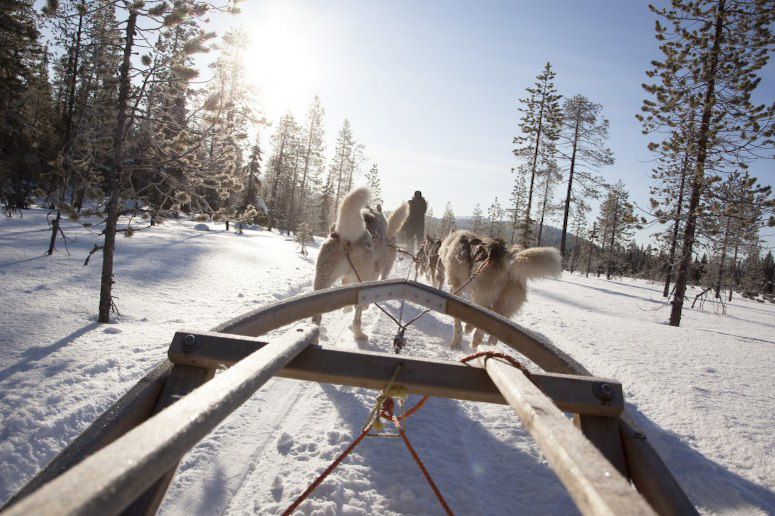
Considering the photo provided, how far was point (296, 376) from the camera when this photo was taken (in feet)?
5.58

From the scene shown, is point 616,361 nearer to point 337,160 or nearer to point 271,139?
point 271,139

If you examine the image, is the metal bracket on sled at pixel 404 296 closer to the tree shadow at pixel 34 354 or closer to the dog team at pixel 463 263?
the dog team at pixel 463 263

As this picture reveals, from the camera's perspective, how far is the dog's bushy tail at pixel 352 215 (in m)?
4.89

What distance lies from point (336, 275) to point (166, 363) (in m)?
3.90

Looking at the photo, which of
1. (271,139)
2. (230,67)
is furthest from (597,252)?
(230,67)

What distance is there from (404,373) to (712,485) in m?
2.97

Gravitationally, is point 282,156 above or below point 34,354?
above

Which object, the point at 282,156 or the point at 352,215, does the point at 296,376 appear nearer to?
the point at 352,215

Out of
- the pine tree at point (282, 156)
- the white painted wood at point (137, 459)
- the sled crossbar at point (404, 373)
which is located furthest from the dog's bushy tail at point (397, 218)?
the pine tree at point (282, 156)

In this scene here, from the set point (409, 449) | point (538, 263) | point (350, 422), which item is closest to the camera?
point (409, 449)

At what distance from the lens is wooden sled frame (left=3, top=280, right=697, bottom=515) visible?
0.58m

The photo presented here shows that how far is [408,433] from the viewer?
3369 millimetres

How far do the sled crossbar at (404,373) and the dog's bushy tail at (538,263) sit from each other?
3927 mm

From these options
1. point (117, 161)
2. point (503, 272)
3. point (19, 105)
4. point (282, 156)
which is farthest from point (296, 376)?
point (282, 156)
